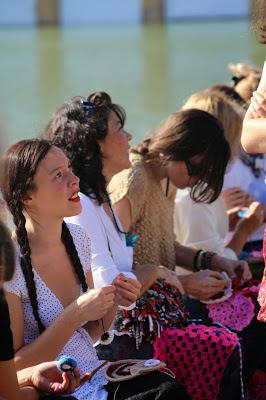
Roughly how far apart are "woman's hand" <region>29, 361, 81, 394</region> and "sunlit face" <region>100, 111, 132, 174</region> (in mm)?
1037

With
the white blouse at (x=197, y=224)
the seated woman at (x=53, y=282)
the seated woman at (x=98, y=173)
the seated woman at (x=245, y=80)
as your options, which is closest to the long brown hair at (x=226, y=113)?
the white blouse at (x=197, y=224)

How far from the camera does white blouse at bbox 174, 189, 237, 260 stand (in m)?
3.92

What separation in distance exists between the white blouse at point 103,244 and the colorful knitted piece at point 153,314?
0.40 feet

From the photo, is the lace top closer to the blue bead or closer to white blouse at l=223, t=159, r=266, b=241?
white blouse at l=223, t=159, r=266, b=241

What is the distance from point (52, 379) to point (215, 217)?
1653 mm

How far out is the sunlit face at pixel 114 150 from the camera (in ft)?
11.1

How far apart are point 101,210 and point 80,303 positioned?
65 centimetres

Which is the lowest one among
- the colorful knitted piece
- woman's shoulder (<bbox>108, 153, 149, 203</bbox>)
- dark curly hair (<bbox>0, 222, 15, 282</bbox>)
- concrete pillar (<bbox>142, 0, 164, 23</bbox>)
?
concrete pillar (<bbox>142, 0, 164, 23</bbox>)

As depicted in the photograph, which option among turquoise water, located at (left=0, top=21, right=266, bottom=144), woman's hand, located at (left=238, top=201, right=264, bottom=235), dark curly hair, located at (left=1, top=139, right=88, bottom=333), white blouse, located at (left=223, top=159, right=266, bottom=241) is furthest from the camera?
turquoise water, located at (left=0, top=21, right=266, bottom=144)

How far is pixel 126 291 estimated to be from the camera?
298cm

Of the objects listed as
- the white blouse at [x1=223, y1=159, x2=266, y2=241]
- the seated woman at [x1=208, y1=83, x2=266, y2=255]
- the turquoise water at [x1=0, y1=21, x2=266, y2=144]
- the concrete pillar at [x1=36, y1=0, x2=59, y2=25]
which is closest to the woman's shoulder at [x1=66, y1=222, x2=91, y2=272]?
the seated woman at [x1=208, y1=83, x2=266, y2=255]

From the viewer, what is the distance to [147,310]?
3229mm

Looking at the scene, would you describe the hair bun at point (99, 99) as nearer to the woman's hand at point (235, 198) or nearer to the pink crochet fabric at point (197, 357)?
the pink crochet fabric at point (197, 357)

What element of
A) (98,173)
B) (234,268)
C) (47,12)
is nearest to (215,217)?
(234,268)
